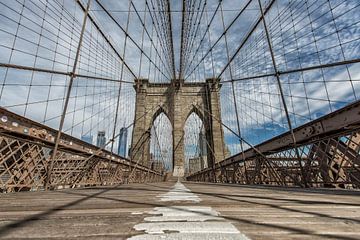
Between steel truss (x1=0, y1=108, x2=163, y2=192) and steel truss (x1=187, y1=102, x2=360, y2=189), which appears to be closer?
steel truss (x1=187, y1=102, x2=360, y2=189)

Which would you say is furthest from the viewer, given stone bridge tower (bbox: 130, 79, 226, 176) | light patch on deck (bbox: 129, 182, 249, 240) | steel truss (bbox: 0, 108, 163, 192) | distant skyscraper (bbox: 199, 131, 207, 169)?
distant skyscraper (bbox: 199, 131, 207, 169)

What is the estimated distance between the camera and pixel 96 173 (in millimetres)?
6996

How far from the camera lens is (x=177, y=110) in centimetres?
2348

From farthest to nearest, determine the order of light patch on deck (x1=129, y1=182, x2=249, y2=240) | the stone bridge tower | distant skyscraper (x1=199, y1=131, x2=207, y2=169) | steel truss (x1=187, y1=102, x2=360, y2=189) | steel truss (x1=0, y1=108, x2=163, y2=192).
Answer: distant skyscraper (x1=199, y1=131, x2=207, y2=169) → the stone bridge tower → steel truss (x1=0, y1=108, x2=163, y2=192) → steel truss (x1=187, y1=102, x2=360, y2=189) → light patch on deck (x1=129, y1=182, x2=249, y2=240)

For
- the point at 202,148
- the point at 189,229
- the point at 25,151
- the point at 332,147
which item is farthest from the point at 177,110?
the point at 189,229

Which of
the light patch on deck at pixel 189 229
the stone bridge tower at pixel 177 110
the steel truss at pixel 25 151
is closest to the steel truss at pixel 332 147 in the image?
the light patch on deck at pixel 189 229

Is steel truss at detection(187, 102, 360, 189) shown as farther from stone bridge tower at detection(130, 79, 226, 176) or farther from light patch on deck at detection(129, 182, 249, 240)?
stone bridge tower at detection(130, 79, 226, 176)

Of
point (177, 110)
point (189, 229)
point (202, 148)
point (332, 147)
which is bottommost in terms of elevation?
point (189, 229)

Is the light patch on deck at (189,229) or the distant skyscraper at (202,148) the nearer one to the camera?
the light patch on deck at (189,229)

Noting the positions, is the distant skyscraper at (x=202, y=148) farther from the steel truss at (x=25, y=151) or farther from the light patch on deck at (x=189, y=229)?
the light patch on deck at (x=189, y=229)

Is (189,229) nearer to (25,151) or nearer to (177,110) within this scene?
(25,151)

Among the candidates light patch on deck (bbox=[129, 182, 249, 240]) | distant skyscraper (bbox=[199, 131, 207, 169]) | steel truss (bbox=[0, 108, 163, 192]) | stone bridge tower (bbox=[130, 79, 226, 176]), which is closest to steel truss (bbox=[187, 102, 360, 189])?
light patch on deck (bbox=[129, 182, 249, 240])

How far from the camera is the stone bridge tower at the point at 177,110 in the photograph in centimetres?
2128

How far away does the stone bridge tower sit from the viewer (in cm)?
2128
